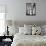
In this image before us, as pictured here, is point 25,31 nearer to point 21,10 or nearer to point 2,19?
point 21,10

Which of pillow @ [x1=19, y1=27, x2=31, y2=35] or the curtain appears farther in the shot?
the curtain

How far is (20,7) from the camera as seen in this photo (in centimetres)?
471

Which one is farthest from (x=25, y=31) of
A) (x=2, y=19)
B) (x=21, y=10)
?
(x=2, y=19)

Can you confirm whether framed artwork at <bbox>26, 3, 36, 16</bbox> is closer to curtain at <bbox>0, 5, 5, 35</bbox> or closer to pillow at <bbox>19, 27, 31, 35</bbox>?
pillow at <bbox>19, 27, 31, 35</bbox>

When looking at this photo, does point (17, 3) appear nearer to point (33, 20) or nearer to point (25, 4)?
point (25, 4)

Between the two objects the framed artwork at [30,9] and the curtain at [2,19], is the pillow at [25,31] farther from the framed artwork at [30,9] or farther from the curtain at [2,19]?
the curtain at [2,19]

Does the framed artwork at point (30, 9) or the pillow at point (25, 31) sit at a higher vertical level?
the framed artwork at point (30, 9)

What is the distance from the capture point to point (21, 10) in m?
4.71

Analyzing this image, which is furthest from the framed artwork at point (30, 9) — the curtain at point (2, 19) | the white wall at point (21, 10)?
the curtain at point (2, 19)

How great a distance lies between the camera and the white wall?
4.69m

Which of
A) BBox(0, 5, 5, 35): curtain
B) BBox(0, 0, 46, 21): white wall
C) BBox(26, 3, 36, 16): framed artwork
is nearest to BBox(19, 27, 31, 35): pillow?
BBox(0, 0, 46, 21): white wall

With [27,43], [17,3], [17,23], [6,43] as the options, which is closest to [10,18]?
[17,23]

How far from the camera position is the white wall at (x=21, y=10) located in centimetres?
469

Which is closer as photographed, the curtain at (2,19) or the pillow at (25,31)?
the pillow at (25,31)
